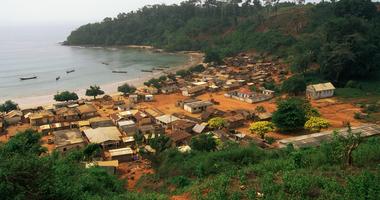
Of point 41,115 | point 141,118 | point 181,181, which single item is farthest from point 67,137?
point 181,181

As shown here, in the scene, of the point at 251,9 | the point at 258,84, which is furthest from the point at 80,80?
the point at 251,9

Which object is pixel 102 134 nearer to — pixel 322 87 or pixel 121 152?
pixel 121 152

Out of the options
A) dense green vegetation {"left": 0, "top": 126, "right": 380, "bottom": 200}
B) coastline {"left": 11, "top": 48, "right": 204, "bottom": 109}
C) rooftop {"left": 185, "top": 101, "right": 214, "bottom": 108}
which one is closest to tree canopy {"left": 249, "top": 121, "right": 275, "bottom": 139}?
dense green vegetation {"left": 0, "top": 126, "right": 380, "bottom": 200}

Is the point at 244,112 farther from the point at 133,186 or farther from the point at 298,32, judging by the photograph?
the point at 298,32

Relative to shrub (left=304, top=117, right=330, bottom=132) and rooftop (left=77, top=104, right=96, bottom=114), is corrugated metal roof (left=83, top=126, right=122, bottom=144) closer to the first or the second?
rooftop (left=77, top=104, right=96, bottom=114)

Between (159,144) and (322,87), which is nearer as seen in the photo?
(159,144)

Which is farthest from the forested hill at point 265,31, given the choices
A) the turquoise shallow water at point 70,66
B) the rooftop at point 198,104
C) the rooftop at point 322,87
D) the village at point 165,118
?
the rooftop at point 198,104

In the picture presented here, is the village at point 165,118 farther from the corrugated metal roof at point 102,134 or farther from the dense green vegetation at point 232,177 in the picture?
the dense green vegetation at point 232,177
